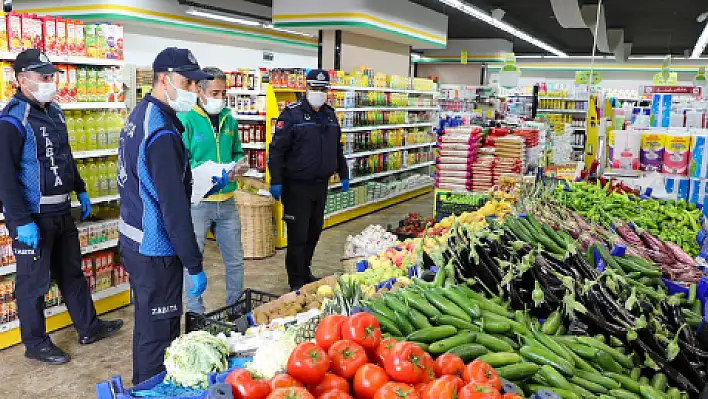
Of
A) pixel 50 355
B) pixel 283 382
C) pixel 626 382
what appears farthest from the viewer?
pixel 50 355

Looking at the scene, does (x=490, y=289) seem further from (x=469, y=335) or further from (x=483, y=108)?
(x=483, y=108)

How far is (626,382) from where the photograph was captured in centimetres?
228

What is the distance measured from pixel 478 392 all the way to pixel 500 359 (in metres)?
0.47

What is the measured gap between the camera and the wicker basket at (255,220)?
697cm

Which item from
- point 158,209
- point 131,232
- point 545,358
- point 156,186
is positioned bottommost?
point 545,358

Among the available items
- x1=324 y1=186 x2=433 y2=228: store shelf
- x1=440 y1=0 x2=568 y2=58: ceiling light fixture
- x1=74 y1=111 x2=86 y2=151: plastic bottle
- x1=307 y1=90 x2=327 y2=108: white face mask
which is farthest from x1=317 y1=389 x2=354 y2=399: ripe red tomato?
x1=440 y1=0 x2=568 y2=58: ceiling light fixture

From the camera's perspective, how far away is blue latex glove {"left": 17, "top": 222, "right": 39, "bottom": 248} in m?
A: 3.98

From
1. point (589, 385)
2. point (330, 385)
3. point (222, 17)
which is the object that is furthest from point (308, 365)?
point (222, 17)

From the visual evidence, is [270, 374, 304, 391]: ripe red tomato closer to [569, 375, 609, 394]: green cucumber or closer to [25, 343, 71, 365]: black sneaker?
[569, 375, 609, 394]: green cucumber

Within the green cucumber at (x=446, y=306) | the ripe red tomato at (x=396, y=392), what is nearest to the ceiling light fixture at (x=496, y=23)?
the green cucumber at (x=446, y=306)

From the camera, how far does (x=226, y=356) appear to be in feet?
7.85

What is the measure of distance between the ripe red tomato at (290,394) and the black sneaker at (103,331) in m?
3.58

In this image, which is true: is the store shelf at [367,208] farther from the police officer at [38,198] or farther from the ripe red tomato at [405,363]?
the ripe red tomato at [405,363]

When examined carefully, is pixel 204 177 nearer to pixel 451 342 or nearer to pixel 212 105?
pixel 212 105
